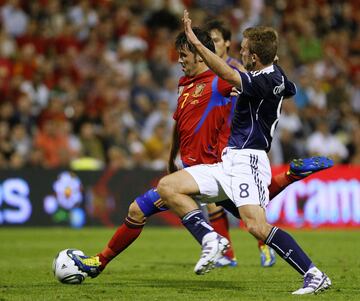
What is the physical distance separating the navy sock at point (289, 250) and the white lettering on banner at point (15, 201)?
934 centimetres

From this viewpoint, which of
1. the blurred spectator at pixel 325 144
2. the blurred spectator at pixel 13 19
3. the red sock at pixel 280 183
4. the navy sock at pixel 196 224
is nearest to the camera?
the navy sock at pixel 196 224

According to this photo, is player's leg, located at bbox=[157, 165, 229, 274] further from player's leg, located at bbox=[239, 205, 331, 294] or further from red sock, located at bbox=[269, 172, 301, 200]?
red sock, located at bbox=[269, 172, 301, 200]

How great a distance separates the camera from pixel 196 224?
7.68 metres

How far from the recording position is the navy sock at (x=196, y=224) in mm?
7583

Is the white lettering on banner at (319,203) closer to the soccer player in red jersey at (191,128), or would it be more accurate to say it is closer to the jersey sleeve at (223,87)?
the soccer player in red jersey at (191,128)

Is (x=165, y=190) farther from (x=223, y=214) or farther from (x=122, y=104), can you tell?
(x=122, y=104)

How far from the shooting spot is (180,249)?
41.7 ft

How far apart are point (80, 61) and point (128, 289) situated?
37.5ft

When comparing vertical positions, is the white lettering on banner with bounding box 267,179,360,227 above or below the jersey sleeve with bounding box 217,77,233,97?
below

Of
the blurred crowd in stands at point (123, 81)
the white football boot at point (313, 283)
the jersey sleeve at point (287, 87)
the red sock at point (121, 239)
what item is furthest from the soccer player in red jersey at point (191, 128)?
the blurred crowd in stands at point (123, 81)

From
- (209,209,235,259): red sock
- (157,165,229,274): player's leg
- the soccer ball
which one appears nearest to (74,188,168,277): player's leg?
the soccer ball

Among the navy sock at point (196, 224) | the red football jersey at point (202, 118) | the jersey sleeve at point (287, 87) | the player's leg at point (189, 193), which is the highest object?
the jersey sleeve at point (287, 87)

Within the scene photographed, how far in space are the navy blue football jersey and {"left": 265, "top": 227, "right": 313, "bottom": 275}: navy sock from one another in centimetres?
79

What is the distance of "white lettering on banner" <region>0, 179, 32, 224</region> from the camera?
16141 mm
